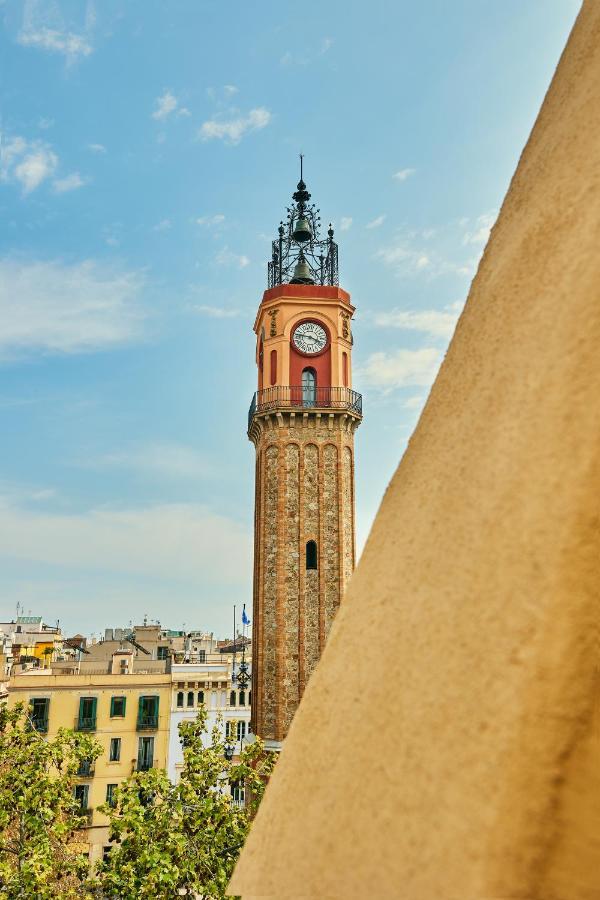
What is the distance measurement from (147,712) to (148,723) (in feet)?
1.34

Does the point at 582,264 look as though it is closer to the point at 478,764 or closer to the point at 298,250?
the point at 478,764

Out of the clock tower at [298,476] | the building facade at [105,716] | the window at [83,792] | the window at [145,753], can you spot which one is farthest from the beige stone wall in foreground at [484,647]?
the window at [145,753]

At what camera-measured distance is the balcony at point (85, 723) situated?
965 inches

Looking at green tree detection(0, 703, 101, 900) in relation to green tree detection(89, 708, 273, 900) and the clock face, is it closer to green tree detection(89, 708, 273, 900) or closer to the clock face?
green tree detection(89, 708, 273, 900)

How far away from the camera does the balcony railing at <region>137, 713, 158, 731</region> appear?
25359 millimetres

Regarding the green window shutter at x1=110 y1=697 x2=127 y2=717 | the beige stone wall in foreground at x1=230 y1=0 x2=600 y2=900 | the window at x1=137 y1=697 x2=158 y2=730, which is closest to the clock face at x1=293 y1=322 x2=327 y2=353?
the window at x1=137 y1=697 x2=158 y2=730

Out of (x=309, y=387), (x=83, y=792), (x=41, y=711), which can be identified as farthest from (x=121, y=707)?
(x=309, y=387)

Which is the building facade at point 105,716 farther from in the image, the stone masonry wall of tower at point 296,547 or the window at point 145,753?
the stone masonry wall of tower at point 296,547

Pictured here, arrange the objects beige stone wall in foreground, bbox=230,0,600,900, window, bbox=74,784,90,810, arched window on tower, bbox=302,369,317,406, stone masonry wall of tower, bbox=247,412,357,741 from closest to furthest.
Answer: beige stone wall in foreground, bbox=230,0,600,900 < stone masonry wall of tower, bbox=247,412,357,741 < arched window on tower, bbox=302,369,317,406 < window, bbox=74,784,90,810

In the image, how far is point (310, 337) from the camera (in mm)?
24016

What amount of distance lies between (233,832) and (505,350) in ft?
35.4

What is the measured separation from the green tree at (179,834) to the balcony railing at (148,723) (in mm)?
15385

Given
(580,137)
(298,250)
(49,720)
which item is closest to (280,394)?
(298,250)

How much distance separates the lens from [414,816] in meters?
0.83
